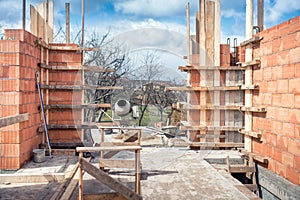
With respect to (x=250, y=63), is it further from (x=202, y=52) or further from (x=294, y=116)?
(x=294, y=116)

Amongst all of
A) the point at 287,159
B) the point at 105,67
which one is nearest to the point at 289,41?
the point at 287,159

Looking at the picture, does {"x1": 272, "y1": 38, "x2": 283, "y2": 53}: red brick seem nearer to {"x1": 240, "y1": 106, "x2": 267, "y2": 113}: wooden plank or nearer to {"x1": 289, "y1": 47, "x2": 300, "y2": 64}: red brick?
{"x1": 289, "y1": 47, "x2": 300, "y2": 64}: red brick

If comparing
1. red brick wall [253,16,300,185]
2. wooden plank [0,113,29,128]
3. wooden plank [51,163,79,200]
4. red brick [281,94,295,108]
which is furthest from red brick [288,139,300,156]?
wooden plank [0,113,29,128]

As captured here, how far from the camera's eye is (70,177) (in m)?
3.47

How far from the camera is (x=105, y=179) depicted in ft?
8.54

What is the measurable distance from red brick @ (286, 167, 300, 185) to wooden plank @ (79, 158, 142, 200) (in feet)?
6.58

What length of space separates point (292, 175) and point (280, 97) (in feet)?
3.36

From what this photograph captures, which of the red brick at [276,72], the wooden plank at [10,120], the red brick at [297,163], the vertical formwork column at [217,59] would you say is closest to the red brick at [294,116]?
the red brick at [297,163]

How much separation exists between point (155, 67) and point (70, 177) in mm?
1751

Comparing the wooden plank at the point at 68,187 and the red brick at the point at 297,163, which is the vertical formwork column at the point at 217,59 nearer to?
the red brick at the point at 297,163

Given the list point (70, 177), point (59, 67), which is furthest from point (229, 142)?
point (59, 67)

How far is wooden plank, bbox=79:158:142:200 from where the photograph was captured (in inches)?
101

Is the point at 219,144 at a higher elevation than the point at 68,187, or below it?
higher

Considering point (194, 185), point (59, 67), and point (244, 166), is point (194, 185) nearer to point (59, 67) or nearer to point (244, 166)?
point (244, 166)
